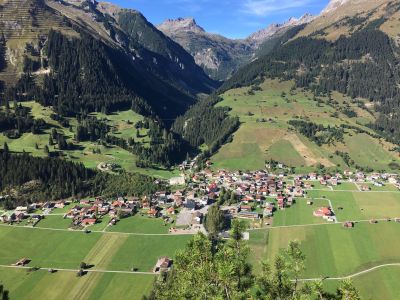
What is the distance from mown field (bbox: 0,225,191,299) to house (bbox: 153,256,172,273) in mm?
2538

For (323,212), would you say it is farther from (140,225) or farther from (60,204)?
(60,204)

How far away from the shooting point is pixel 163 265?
126 meters

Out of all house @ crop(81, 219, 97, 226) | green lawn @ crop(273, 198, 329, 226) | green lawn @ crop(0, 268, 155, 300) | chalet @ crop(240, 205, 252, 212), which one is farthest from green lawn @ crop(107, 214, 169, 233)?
Answer: green lawn @ crop(273, 198, 329, 226)

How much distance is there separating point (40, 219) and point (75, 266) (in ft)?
158

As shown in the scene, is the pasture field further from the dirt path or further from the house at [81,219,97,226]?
the house at [81,219,97,226]

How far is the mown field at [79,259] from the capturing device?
380 feet

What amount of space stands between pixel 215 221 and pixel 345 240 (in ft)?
158

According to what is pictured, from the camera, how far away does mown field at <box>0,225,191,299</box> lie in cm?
11581

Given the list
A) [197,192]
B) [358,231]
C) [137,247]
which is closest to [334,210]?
[358,231]

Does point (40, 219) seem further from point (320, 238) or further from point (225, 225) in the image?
point (320, 238)

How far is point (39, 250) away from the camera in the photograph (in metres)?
143

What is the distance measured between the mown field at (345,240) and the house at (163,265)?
27.6 meters

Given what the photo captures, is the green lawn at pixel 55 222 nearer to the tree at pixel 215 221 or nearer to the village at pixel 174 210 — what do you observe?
the village at pixel 174 210

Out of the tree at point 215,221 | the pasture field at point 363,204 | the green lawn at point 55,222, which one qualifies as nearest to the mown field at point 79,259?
the green lawn at point 55,222
